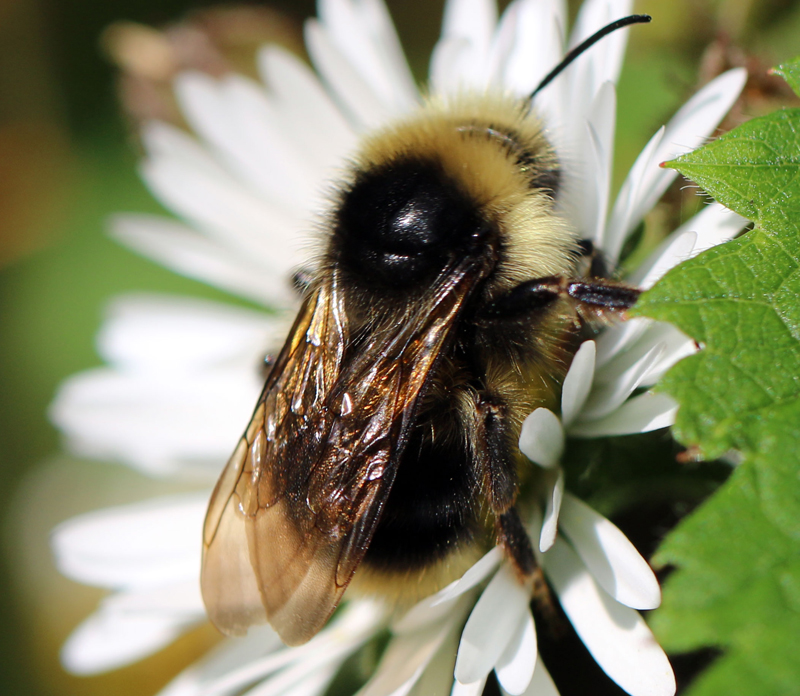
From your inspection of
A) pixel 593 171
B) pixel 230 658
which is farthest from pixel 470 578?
pixel 230 658

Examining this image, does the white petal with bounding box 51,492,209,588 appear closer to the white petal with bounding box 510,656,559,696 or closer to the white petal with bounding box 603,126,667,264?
the white petal with bounding box 510,656,559,696

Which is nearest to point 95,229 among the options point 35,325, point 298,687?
point 35,325

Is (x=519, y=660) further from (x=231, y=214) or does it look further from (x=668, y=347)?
(x=231, y=214)

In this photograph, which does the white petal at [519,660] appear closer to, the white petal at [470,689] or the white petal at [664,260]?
the white petal at [470,689]

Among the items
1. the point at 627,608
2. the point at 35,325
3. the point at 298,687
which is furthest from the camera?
the point at 35,325

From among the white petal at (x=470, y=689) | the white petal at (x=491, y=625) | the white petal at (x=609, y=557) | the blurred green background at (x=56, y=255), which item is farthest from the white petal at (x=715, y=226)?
the blurred green background at (x=56, y=255)

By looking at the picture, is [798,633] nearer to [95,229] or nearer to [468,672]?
[468,672]
